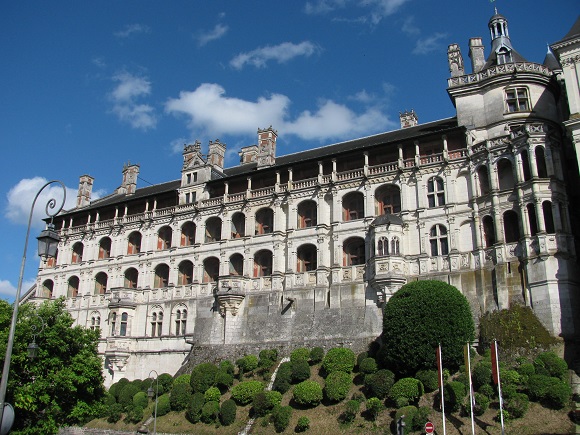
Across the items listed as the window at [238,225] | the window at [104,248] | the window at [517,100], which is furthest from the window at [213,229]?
the window at [517,100]

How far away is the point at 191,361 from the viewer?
155 feet

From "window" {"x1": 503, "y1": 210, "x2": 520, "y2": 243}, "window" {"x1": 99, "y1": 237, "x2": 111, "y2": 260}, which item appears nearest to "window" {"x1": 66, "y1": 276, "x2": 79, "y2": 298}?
"window" {"x1": 99, "y1": 237, "x2": 111, "y2": 260}

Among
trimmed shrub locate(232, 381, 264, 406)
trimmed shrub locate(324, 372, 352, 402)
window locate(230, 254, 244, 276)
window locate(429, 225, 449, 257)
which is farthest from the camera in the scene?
window locate(230, 254, 244, 276)

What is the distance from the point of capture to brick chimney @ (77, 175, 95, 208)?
70.0 metres

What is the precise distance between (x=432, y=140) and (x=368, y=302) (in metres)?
14.1

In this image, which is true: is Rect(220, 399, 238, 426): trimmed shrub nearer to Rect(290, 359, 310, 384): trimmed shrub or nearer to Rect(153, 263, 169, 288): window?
Rect(290, 359, 310, 384): trimmed shrub

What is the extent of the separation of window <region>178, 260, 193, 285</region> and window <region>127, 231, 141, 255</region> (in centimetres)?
673

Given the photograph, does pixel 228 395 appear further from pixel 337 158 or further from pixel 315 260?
pixel 337 158

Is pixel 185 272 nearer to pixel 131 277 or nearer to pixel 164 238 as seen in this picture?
pixel 164 238

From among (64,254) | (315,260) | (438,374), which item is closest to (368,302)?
(315,260)

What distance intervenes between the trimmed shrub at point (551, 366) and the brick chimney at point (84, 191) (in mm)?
55124

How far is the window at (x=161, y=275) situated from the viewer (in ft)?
186

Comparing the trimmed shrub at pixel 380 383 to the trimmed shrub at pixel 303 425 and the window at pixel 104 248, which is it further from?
the window at pixel 104 248

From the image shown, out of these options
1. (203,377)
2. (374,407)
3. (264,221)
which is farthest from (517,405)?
(264,221)
